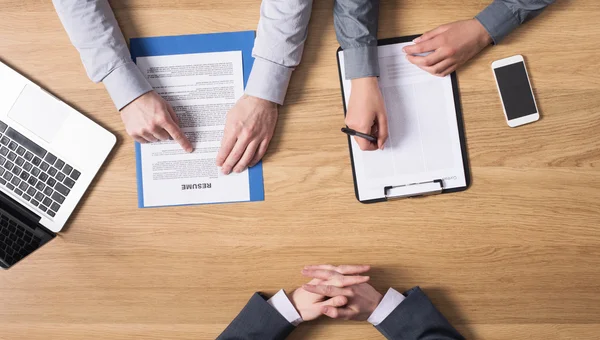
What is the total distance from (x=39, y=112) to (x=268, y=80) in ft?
1.59

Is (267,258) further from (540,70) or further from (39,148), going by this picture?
(540,70)

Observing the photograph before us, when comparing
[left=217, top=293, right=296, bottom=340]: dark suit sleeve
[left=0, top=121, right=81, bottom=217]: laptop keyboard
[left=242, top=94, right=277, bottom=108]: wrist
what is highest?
A: [left=242, top=94, right=277, bottom=108]: wrist

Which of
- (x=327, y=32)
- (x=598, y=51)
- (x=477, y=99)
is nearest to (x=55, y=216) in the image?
(x=327, y=32)

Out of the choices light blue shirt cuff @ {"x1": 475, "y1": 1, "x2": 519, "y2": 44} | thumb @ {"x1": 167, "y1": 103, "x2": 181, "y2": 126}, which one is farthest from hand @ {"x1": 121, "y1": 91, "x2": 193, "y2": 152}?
light blue shirt cuff @ {"x1": 475, "y1": 1, "x2": 519, "y2": 44}

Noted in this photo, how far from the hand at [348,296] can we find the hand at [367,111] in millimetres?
277

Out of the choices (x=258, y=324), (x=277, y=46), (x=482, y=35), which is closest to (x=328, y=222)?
(x=258, y=324)

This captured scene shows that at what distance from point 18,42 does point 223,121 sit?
0.47 m

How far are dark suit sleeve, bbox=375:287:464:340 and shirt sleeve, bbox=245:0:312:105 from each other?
48cm

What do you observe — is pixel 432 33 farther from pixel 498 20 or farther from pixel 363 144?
pixel 363 144

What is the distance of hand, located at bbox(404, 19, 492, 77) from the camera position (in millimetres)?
1046

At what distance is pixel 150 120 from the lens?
105 centimetres

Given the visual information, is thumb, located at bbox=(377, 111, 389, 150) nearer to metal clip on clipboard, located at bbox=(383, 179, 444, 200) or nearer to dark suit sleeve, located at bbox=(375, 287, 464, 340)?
metal clip on clipboard, located at bbox=(383, 179, 444, 200)

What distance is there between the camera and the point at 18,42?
1.09m

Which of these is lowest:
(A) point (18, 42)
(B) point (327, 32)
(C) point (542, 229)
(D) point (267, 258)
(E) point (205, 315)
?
(E) point (205, 315)
